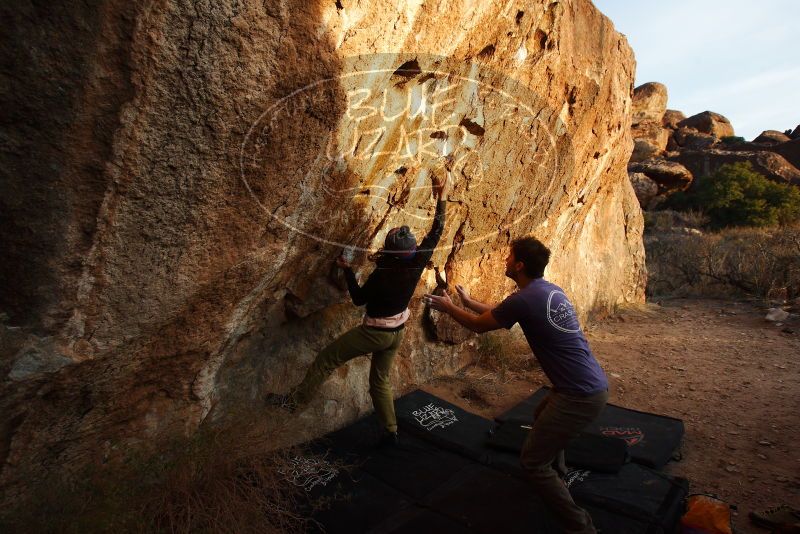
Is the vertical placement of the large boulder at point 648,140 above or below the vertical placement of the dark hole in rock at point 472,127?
above

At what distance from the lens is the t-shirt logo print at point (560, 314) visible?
2209 mm

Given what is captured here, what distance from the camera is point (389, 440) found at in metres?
3.27

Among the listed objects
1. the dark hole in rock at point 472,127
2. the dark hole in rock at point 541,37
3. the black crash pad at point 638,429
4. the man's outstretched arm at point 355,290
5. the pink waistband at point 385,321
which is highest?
the dark hole in rock at point 541,37

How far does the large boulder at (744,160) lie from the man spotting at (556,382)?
18518 millimetres

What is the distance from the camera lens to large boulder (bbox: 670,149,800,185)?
16.4m

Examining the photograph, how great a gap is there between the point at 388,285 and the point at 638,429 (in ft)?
7.31

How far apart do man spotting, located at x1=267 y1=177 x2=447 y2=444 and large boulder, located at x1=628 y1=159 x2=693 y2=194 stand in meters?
16.6

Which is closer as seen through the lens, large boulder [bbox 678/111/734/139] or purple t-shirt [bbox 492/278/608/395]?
purple t-shirt [bbox 492/278/608/395]

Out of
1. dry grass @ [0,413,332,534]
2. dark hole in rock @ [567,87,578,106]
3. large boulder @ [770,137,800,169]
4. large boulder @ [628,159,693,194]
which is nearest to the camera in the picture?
dry grass @ [0,413,332,534]

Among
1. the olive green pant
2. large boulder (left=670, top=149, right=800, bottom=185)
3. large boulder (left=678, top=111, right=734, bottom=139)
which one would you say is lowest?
the olive green pant

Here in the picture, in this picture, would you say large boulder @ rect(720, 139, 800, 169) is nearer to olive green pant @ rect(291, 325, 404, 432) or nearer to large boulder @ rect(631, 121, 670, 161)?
large boulder @ rect(631, 121, 670, 161)

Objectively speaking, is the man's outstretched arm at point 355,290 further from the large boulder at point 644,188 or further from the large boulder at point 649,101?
the large boulder at point 649,101

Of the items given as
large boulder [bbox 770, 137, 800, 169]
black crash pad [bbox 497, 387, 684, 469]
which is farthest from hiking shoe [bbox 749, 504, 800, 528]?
large boulder [bbox 770, 137, 800, 169]

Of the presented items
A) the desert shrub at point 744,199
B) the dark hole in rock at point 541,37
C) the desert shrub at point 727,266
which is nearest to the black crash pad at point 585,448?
the dark hole in rock at point 541,37
